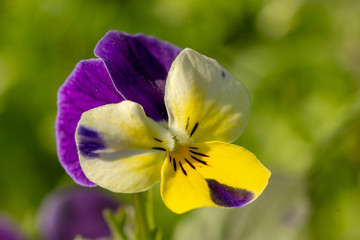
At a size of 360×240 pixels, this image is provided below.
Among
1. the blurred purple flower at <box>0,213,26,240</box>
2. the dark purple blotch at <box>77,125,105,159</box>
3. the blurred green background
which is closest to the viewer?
the dark purple blotch at <box>77,125,105,159</box>

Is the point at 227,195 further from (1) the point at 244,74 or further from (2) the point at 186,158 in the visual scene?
(1) the point at 244,74

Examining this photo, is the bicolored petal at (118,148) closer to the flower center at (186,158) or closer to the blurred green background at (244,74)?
the flower center at (186,158)

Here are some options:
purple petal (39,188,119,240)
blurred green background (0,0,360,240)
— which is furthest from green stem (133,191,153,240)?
blurred green background (0,0,360,240)

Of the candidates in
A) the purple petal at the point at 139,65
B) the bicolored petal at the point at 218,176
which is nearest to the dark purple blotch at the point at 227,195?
the bicolored petal at the point at 218,176

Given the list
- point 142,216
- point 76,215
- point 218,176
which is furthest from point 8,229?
point 218,176

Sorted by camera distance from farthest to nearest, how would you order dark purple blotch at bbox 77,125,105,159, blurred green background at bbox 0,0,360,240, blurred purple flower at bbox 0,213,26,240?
blurred green background at bbox 0,0,360,240
blurred purple flower at bbox 0,213,26,240
dark purple blotch at bbox 77,125,105,159

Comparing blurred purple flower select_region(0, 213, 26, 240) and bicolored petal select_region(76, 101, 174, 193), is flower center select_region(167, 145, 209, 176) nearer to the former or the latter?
bicolored petal select_region(76, 101, 174, 193)
